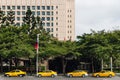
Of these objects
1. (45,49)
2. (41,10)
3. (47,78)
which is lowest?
(47,78)

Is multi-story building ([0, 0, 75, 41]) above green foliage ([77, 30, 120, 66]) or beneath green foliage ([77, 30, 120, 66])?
above

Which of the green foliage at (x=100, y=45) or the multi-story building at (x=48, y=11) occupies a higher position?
the multi-story building at (x=48, y=11)

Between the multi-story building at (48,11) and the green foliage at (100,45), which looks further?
the multi-story building at (48,11)

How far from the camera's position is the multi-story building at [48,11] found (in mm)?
158000

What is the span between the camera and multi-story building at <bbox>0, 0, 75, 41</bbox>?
158m

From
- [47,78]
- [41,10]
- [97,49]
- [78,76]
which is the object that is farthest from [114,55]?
[41,10]

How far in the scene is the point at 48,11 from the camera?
159750mm

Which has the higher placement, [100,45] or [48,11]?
[48,11]

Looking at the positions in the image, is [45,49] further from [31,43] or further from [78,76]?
[78,76]

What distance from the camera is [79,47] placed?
223 ft

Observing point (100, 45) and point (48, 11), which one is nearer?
point (100, 45)

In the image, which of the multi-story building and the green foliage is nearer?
the green foliage

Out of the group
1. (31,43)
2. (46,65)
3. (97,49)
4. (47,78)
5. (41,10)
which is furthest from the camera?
(41,10)

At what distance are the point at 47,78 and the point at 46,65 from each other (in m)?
20.6
